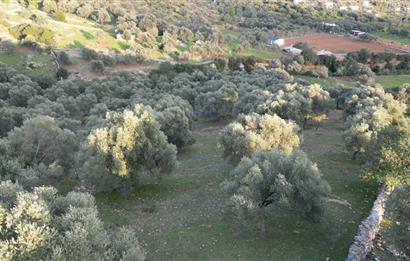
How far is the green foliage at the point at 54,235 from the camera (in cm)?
1556

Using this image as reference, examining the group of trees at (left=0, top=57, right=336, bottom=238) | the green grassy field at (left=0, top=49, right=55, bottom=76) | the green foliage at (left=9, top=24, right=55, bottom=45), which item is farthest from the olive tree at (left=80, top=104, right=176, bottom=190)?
the green foliage at (left=9, top=24, right=55, bottom=45)

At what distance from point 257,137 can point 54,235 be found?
21.4m

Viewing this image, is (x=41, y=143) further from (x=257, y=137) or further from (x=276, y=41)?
(x=276, y=41)

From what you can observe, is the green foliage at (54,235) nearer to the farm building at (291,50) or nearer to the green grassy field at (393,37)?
the farm building at (291,50)

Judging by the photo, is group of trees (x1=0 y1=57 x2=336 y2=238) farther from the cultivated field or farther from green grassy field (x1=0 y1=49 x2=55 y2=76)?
the cultivated field

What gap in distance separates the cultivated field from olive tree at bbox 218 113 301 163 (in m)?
104

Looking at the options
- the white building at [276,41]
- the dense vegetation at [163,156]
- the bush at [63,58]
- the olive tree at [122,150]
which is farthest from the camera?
the white building at [276,41]

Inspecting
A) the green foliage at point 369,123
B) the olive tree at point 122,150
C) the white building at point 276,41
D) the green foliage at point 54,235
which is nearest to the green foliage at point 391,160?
the green foliage at point 369,123

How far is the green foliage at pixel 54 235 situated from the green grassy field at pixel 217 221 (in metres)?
6.92

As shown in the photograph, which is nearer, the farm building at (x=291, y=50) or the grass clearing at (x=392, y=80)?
the grass clearing at (x=392, y=80)

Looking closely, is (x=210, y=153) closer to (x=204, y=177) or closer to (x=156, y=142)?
(x=204, y=177)

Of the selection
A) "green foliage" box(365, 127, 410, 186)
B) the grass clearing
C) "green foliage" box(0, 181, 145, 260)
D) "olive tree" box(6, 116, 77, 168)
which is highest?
"green foliage" box(0, 181, 145, 260)

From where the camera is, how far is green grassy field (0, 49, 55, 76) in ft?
300

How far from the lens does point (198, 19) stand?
15088cm
